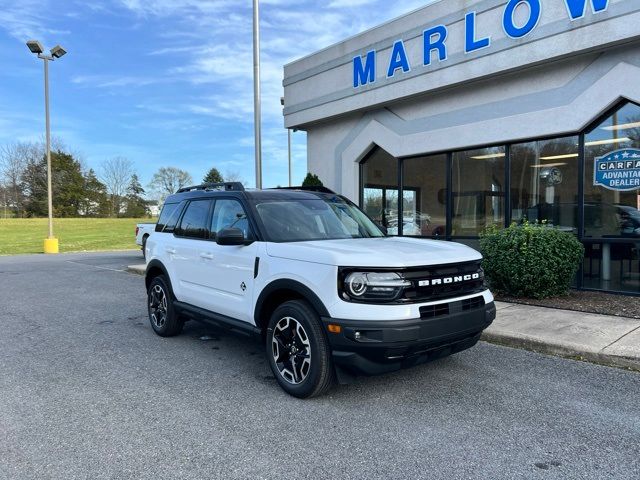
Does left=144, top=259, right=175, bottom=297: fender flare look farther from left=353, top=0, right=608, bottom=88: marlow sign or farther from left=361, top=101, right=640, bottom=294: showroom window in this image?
left=353, top=0, right=608, bottom=88: marlow sign

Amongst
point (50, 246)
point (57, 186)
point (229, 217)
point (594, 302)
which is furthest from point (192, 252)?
point (57, 186)

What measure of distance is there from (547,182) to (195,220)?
718 cm

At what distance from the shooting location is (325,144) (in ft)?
45.8

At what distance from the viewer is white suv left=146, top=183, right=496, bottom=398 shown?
11.8ft

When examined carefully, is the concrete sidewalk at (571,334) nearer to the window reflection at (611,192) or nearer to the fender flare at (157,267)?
the window reflection at (611,192)

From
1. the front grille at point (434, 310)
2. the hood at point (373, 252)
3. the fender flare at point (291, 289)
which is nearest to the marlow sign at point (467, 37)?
the hood at point (373, 252)

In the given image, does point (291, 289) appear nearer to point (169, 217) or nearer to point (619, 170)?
point (169, 217)

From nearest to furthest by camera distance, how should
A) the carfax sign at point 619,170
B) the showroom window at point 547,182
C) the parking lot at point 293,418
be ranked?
the parking lot at point 293,418 < the carfax sign at point 619,170 < the showroom window at point 547,182

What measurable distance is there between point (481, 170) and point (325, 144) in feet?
16.9

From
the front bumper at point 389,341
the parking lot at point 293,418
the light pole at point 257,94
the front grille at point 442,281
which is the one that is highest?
the light pole at point 257,94

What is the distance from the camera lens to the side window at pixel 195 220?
545 centimetres

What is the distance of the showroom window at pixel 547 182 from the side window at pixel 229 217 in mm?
6391

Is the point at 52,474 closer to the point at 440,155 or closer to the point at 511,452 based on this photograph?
the point at 511,452

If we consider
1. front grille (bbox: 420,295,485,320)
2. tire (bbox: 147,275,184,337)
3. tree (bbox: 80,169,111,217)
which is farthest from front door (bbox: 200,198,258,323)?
tree (bbox: 80,169,111,217)
